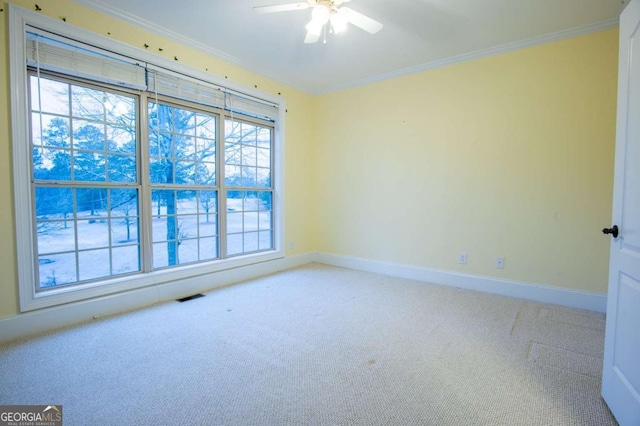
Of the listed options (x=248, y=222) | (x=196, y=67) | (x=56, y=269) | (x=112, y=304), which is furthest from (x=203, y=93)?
(x=112, y=304)

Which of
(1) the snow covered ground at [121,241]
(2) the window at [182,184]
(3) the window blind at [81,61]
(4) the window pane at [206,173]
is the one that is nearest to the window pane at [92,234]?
(1) the snow covered ground at [121,241]

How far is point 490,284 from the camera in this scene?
337 cm

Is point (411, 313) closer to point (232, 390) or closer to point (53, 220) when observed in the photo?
point (232, 390)

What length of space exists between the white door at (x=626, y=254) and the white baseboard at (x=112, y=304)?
337 cm

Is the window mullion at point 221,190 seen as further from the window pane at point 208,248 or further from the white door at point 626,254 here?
the white door at point 626,254

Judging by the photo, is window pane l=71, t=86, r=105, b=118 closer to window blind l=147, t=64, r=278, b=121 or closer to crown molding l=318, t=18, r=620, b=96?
window blind l=147, t=64, r=278, b=121

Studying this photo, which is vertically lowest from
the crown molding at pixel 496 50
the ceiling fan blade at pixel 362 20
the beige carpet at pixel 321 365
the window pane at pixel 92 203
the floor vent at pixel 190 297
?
the beige carpet at pixel 321 365

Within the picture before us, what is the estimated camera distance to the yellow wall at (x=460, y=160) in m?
2.78

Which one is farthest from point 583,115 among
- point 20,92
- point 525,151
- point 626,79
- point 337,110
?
point 20,92

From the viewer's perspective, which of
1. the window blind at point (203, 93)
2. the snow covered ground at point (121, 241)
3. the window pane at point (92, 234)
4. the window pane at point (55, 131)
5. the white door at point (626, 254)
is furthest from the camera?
the window blind at point (203, 93)

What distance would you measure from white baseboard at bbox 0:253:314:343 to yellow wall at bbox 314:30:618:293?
5.88ft

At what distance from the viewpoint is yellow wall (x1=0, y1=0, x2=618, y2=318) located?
109 inches

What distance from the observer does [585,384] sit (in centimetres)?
175

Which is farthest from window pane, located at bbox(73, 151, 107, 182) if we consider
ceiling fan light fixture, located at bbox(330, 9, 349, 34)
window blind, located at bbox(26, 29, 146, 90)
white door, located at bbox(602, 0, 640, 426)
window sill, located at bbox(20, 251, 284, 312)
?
white door, located at bbox(602, 0, 640, 426)
